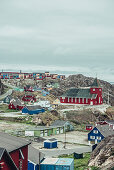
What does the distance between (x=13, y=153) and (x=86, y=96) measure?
2892 inches

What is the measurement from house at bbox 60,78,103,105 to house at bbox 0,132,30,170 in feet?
230

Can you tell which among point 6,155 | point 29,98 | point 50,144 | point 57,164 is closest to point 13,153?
point 6,155

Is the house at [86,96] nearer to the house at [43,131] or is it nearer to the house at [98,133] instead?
the house at [43,131]

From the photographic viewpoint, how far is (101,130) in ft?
170

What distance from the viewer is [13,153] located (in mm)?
21703

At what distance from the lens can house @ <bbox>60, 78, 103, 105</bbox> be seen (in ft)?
305

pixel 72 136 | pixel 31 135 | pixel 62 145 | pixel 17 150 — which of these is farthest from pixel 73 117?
pixel 17 150

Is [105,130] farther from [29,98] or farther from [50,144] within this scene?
[29,98]

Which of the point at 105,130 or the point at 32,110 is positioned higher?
the point at 32,110

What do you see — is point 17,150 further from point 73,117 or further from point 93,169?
point 73,117

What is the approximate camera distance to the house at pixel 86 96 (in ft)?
305

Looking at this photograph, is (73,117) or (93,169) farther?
(73,117)

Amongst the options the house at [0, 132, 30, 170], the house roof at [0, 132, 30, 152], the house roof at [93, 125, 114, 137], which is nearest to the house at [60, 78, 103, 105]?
the house roof at [93, 125, 114, 137]

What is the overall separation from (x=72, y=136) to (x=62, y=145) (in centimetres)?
1041
